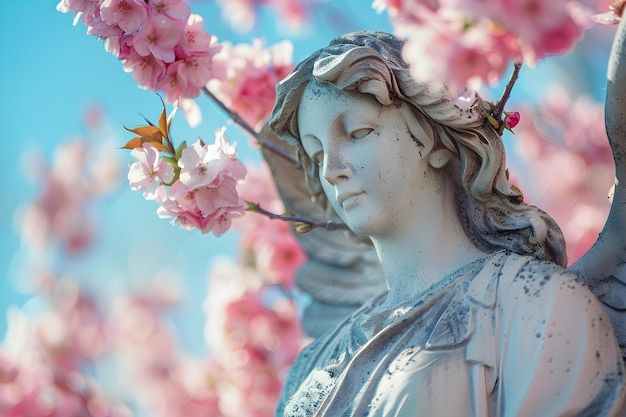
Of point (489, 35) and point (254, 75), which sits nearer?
point (489, 35)

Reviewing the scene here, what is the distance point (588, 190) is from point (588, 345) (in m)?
3.06

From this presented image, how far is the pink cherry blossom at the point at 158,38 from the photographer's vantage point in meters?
2.63

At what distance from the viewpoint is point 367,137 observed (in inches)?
93.7

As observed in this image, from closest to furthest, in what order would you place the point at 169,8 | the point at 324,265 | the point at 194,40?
the point at 169,8 → the point at 194,40 → the point at 324,265

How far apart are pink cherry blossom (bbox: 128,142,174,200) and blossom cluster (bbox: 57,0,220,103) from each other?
25cm

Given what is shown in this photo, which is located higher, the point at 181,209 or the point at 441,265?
the point at 181,209

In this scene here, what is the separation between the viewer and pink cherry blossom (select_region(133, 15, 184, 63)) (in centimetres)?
263

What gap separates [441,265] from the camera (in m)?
2.41

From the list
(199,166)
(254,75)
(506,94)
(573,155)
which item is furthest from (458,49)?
(573,155)

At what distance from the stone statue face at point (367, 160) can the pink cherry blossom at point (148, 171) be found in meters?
0.38

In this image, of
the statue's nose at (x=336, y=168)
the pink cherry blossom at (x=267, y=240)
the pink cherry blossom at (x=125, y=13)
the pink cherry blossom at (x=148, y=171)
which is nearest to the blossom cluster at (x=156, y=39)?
the pink cherry blossom at (x=125, y=13)

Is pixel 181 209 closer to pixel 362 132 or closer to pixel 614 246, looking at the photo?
pixel 362 132

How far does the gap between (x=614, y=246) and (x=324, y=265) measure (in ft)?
3.58

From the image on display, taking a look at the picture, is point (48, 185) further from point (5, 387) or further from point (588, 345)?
point (588, 345)
